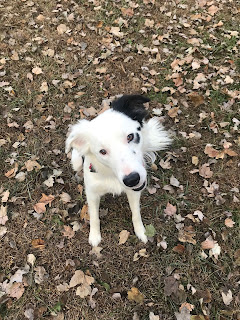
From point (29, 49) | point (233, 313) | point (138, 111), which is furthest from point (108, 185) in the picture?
point (29, 49)

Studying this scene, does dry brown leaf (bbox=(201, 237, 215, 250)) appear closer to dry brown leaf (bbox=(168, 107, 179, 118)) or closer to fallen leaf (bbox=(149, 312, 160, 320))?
fallen leaf (bbox=(149, 312, 160, 320))

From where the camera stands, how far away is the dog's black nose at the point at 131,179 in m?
2.23

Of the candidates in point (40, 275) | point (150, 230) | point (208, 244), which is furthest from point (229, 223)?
point (40, 275)

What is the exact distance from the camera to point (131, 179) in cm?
223

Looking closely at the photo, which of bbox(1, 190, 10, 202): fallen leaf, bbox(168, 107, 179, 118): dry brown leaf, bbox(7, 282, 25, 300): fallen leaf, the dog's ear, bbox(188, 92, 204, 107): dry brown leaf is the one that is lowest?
bbox(7, 282, 25, 300): fallen leaf

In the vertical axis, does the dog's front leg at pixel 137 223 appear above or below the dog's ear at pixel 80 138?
below

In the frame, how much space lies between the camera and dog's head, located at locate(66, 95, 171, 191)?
2.28m

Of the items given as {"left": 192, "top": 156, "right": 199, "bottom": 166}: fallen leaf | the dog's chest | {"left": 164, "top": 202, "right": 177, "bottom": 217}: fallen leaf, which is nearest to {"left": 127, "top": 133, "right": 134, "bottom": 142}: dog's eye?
the dog's chest

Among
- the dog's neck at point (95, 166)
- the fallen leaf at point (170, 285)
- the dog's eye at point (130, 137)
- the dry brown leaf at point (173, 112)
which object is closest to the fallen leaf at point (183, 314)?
the fallen leaf at point (170, 285)

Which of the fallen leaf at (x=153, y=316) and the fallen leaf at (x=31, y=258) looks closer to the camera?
the fallen leaf at (x=153, y=316)

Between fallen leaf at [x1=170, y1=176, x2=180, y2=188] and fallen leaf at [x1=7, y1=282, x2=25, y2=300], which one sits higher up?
fallen leaf at [x1=170, y1=176, x2=180, y2=188]

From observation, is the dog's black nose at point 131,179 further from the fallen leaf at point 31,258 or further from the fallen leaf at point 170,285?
the fallen leaf at point 31,258

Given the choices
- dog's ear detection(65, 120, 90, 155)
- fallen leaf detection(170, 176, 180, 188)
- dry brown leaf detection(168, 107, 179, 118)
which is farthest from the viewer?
dry brown leaf detection(168, 107, 179, 118)

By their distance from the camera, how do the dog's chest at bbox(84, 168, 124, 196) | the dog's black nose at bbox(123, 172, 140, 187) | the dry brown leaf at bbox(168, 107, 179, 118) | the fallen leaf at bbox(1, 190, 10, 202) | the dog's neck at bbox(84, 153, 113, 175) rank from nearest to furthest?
the dog's black nose at bbox(123, 172, 140, 187) < the dog's neck at bbox(84, 153, 113, 175) < the dog's chest at bbox(84, 168, 124, 196) < the fallen leaf at bbox(1, 190, 10, 202) < the dry brown leaf at bbox(168, 107, 179, 118)
